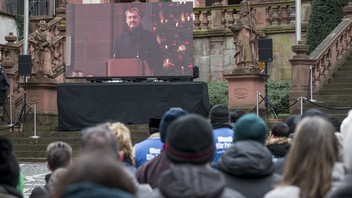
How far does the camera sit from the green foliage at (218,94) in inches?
1065

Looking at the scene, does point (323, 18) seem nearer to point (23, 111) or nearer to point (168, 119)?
point (23, 111)

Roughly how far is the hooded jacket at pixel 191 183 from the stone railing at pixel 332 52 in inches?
745

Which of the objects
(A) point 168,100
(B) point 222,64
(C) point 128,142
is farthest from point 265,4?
(C) point 128,142

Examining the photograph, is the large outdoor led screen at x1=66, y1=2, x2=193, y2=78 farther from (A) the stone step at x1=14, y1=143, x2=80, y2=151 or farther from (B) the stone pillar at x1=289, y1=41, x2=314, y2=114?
(B) the stone pillar at x1=289, y1=41, x2=314, y2=114

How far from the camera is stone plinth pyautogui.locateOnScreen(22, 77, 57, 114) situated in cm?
2534

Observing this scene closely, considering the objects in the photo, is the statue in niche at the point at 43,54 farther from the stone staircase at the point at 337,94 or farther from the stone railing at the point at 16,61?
the stone staircase at the point at 337,94

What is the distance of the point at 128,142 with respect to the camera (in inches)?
281

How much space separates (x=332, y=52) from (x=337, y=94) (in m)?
1.79

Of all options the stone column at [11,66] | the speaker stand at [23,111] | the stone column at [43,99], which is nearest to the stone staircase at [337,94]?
the stone column at [43,99]

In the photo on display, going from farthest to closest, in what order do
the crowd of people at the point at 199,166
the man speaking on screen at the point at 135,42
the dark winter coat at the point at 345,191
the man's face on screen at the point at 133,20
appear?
the man's face on screen at the point at 133,20
the man speaking on screen at the point at 135,42
the dark winter coat at the point at 345,191
the crowd of people at the point at 199,166

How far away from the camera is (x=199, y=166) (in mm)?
4859

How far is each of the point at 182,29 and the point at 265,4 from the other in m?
5.58

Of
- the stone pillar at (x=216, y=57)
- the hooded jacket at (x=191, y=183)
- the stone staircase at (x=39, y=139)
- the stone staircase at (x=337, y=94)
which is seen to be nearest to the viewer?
the hooded jacket at (x=191, y=183)

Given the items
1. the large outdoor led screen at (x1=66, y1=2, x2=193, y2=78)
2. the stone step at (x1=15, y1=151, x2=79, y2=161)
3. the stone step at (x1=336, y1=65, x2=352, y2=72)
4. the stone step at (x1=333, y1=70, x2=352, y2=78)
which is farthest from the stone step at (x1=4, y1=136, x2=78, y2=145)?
the stone step at (x1=336, y1=65, x2=352, y2=72)
